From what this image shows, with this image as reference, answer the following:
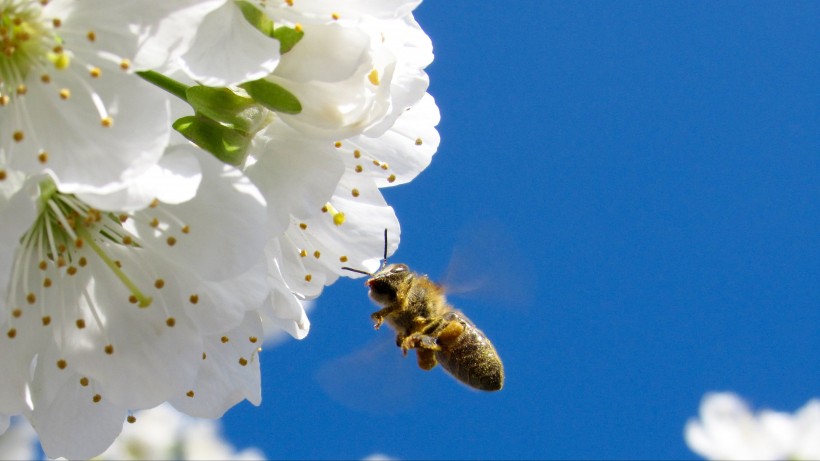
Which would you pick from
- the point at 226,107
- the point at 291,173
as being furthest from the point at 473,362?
the point at 226,107

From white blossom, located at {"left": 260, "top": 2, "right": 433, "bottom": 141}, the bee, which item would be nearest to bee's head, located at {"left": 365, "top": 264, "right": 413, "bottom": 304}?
the bee

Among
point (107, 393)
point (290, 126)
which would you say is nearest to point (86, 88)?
point (290, 126)

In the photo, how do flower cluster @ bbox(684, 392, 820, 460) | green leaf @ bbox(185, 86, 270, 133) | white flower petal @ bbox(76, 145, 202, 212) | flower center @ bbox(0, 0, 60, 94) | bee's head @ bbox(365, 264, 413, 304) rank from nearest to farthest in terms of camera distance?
white flower petal @ bbox(76, 145, 202, 212), flower center @ bbox(0, 0, 60, 94), green leaf @ bbox(185, 86, 270, 133), bee's head @ bbox(365, 264, 413, 304), flower cluster @ bbox(684, 392, 820, 460)

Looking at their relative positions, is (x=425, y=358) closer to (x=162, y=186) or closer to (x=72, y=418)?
(x=72, y=418)

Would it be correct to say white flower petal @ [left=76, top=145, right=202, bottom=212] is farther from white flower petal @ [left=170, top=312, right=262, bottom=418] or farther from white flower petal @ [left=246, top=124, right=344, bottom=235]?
white flower petal @ [left=170, top=312, right=262, bottom=418]

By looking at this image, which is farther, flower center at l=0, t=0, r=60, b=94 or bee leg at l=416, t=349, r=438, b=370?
bee leg at l=416, t=349, r=438, b=370

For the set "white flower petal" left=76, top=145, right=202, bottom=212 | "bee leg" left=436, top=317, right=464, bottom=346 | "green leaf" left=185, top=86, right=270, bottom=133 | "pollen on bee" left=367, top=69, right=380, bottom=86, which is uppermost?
"bee leg" left=436, top=317, right=464, bottom=346

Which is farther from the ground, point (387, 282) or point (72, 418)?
point (387, 282)
